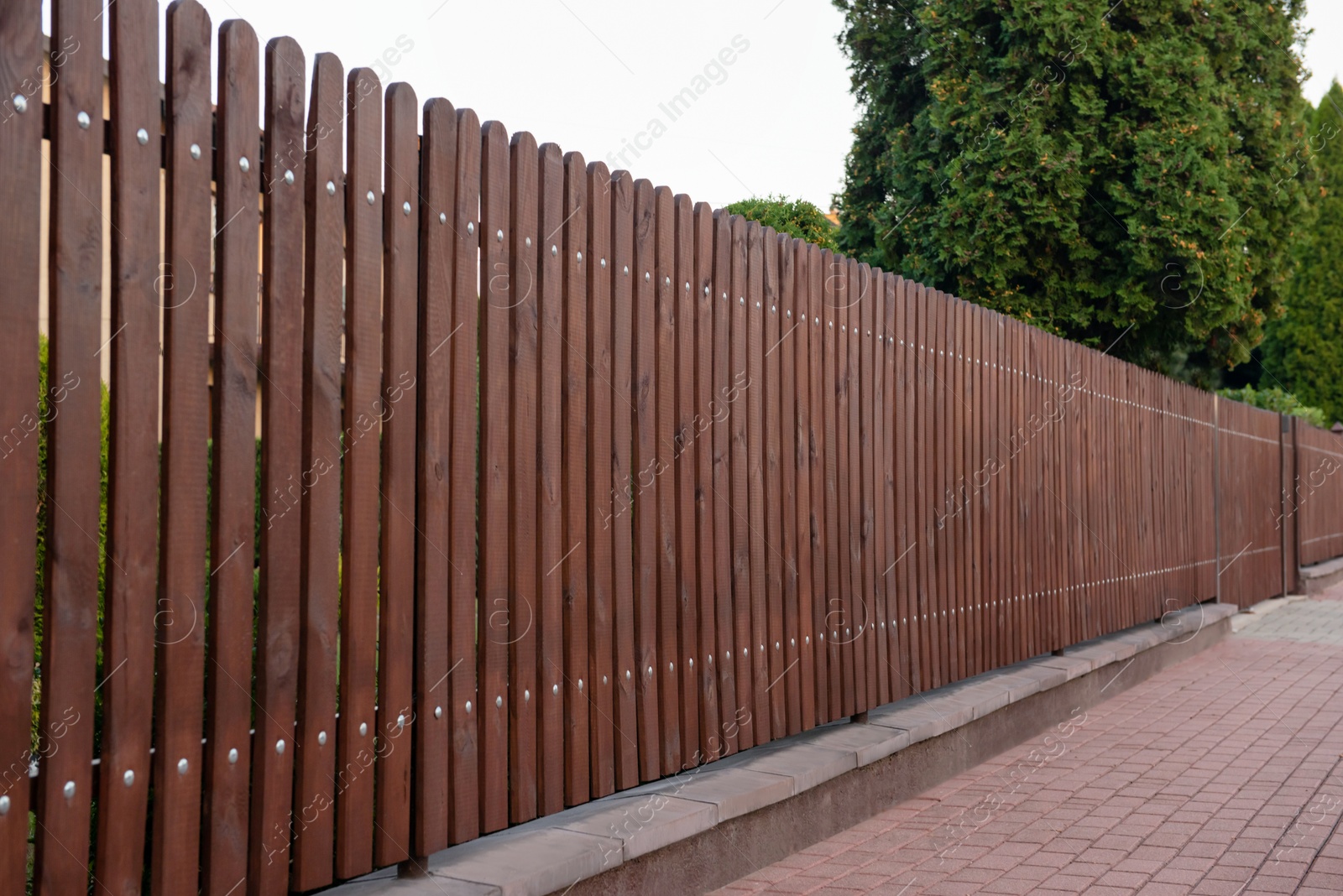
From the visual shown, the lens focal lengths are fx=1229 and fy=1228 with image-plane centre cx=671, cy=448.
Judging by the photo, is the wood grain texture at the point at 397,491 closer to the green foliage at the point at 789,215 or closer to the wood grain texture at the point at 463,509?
the wood grain texture at the point at 463,509

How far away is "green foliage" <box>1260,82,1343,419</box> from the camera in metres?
34.1

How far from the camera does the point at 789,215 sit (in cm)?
1093

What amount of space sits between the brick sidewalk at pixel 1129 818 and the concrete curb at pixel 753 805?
0.10m

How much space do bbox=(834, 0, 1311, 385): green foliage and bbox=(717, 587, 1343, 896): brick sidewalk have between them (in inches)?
276

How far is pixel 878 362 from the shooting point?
5742mm

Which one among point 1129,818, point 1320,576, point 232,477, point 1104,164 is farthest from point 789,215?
point 1320,576

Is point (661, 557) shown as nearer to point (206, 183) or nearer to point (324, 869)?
point (324, 869)

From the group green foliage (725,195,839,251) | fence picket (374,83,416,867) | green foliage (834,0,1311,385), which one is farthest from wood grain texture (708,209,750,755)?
green foliage (834,0,1311,385)

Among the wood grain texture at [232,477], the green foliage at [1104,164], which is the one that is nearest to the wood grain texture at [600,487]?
the wood grain texture at [232,477]

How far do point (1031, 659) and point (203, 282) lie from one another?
251 inches

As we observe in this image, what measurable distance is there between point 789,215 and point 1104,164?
531cm

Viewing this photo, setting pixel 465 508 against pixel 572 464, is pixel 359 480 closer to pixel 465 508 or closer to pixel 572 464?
pixel 465 508

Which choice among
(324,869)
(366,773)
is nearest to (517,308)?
(366,773)

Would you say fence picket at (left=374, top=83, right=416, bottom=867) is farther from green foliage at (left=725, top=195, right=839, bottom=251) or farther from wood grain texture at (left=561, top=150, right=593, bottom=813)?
green foliage at (left=725, top=195, right=839, bottom=251)
